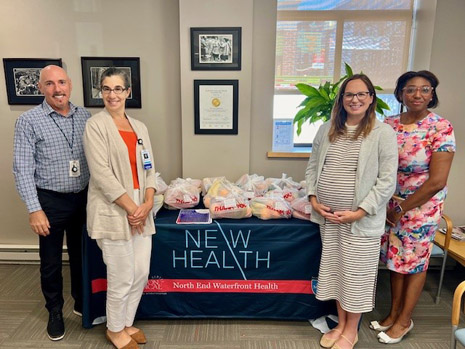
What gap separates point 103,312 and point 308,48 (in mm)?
2510

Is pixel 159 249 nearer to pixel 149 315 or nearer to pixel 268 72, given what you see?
pixel 149 315

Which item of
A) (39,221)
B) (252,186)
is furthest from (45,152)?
(252,186)

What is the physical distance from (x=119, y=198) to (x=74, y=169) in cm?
41

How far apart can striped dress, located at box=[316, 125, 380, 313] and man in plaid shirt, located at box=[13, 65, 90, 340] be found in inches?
55.4

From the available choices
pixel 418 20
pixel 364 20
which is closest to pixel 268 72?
pixel 364 20

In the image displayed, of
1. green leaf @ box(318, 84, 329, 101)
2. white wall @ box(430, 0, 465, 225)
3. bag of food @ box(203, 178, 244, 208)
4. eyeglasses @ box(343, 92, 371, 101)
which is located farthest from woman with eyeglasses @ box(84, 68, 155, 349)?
white wall @ box(430, 0, 465, 225)

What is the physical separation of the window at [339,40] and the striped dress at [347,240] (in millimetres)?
1243

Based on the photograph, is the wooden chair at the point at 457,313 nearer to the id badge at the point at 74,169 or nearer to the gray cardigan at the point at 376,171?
the gray cardigan at the point at 376,171

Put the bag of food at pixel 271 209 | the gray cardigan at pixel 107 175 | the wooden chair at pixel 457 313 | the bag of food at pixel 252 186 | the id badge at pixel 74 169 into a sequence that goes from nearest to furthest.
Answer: the wooden chair at pixel 457 313
the gray cardigan at pixel 107 175
the id badge at pixel 74 169
the bag of food at pixel 271 209
the bag of food at pixel 252 186

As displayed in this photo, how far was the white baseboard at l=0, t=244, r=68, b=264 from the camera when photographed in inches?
118

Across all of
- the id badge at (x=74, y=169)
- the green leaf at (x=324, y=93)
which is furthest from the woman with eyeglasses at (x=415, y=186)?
the id badge at (x=74, y=169)

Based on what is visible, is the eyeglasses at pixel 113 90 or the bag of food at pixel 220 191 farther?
the bag of food at pixel 220 191

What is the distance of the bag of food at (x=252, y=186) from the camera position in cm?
235

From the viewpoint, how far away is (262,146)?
2.85m
